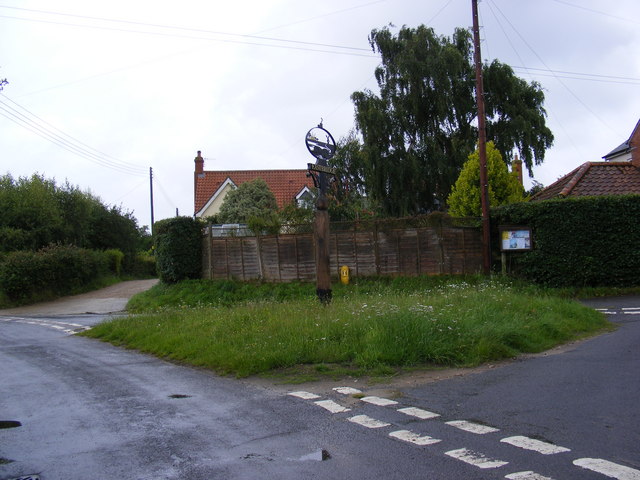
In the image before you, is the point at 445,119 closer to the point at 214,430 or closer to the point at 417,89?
the point at 417,89

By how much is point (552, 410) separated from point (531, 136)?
28.2 m

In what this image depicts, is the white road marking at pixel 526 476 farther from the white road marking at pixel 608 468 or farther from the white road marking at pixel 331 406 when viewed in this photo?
the white road marking at pixel 331 406

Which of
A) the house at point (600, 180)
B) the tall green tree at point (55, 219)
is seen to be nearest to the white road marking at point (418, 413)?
the house at point (600, 180)

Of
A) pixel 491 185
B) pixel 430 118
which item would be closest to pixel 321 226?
pixel 491 185

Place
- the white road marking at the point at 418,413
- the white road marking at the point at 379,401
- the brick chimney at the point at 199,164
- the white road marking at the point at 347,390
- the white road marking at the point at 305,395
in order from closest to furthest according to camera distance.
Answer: the white road marking at the point at 418,413, the white road marking at the point at 379,401, the white road marking at the point at 305,395, the white road marking at the point at 347,390, the brick chimney at the point at 199,164

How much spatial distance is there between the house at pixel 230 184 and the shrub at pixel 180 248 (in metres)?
18.7

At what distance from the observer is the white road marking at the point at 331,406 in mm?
6438

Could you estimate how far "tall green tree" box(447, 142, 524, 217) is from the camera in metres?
24.2

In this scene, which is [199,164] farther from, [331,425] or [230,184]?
[331,425]

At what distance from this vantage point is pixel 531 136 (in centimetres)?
3173

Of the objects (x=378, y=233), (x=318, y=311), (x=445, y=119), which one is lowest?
(x=318, y=311)

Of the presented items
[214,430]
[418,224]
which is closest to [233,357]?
[214,430]

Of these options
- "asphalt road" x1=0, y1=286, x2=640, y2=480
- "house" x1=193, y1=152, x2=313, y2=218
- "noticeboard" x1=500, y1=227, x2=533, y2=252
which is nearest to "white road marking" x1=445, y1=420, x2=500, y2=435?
"asphalt road" x1=0, y1=286, x2=640, y2=480

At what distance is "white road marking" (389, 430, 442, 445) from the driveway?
2201 centimetres
